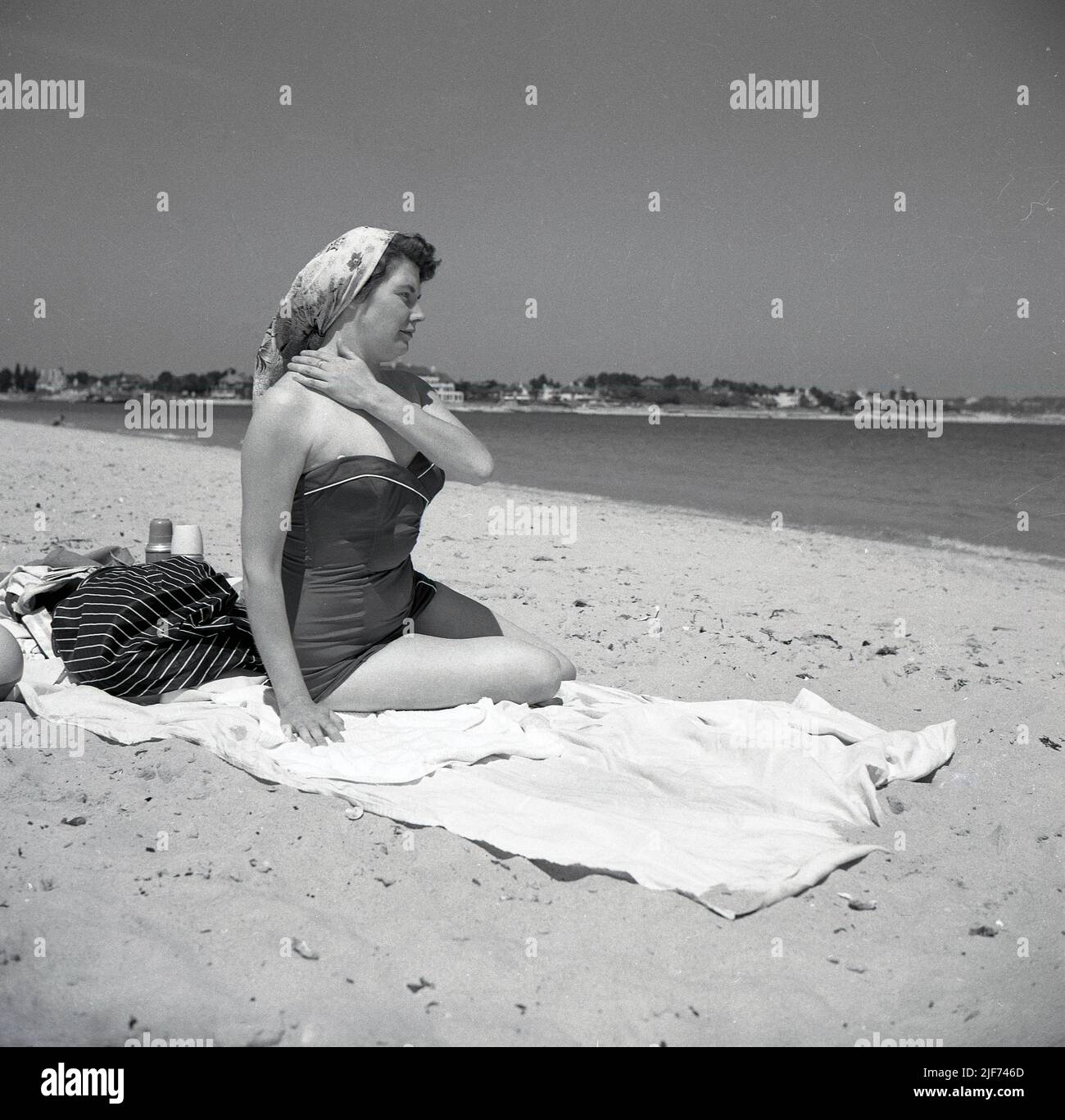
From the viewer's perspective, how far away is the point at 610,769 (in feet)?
10.9

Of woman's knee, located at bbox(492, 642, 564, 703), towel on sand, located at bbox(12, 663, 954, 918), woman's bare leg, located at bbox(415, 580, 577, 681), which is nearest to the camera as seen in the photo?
towel on sand, located at bbox(12, 663, 954, 918)

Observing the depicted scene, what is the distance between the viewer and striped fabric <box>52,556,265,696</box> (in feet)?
11.8

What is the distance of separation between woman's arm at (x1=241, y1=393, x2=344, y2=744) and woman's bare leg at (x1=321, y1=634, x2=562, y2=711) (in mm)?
232

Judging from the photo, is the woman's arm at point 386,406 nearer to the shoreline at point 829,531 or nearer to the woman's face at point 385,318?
the woman's face at point 385,318

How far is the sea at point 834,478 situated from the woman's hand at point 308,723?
27.5 feet

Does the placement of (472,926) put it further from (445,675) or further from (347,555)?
(347,555)

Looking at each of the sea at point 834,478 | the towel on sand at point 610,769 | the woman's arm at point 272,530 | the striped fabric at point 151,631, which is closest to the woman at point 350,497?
the woman's arm at point 272,530

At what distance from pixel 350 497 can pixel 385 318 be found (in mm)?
604

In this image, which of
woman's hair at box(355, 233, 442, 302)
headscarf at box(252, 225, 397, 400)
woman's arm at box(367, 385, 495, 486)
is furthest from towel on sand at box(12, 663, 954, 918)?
woman's hair at box(355, 233, 442, 302)

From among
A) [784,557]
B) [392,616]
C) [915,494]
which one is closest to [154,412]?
[915,494]

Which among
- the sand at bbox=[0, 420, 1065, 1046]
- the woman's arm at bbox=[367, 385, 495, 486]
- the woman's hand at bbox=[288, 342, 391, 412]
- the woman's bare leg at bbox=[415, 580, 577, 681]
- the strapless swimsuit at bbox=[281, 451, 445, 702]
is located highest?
the woman's hand at bbox=[288, 342, 391, 412]

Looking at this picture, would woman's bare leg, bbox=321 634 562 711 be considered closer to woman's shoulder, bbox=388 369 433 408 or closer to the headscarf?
woman's shoulder, bbox=388 369 433 408

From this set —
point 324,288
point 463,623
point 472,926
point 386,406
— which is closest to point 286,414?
point 386,406
